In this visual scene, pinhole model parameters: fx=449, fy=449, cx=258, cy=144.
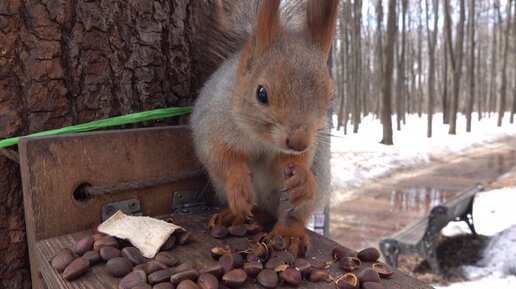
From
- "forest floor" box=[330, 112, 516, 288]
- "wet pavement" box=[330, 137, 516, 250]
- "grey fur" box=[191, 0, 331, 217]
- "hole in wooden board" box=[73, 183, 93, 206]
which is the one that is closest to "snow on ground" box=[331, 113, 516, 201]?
"forest floor" box=[330, 112, 516, 288]

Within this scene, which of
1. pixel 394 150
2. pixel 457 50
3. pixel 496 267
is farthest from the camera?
pixel 457 50

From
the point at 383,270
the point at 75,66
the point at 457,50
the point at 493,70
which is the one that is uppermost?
the point at 457,50

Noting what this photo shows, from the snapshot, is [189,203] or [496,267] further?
[496,267]

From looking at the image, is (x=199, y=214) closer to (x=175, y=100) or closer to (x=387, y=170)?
(x=175, y=100)

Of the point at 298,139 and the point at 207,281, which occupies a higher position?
the point at 298,139

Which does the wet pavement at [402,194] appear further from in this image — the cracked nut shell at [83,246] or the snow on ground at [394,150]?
the cracked nut shell at [83,246]

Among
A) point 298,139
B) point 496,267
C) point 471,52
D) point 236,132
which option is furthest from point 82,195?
point 471,52

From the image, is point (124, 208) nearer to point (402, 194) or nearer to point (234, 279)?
point (234, 279)

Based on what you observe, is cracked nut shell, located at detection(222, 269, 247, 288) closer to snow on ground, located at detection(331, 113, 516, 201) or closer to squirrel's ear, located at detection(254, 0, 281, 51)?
squirrel's ear, located at detection(254, 0, 281, 51)
